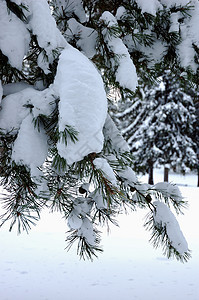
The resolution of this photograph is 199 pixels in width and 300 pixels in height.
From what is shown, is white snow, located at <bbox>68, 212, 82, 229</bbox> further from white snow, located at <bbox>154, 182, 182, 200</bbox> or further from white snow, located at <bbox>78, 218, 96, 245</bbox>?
white snow, located at <bbox>154, 182, 182, 200</bbox>

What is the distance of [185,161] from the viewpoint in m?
15.3

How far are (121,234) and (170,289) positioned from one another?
253 cm

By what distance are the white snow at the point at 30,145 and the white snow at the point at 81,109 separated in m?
0.32

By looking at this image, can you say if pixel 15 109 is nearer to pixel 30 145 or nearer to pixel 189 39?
pixel 30 145

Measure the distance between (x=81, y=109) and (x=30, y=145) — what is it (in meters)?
0.45

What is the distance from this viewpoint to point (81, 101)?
1.32 metres

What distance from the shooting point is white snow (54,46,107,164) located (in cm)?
128

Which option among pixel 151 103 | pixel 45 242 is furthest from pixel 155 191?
pixel 151 103

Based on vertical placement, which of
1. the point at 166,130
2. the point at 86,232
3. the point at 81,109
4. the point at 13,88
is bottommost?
the point at 86,232

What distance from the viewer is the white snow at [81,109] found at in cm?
128

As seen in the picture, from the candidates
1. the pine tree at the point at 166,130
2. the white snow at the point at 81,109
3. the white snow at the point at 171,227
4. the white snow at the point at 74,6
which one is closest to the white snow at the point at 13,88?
the white snow at the point at 81,109

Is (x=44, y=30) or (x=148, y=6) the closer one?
(x=44, y=30)

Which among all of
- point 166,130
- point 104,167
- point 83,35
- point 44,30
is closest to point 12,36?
point 44,30

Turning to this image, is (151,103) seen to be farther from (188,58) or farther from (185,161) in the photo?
(188,58)
